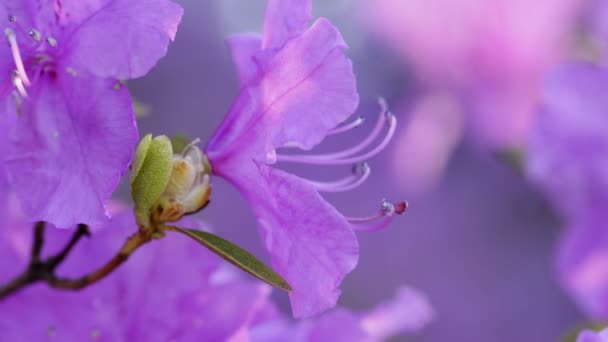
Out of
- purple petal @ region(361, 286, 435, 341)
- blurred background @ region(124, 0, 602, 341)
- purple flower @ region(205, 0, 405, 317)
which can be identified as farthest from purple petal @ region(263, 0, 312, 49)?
blurred background @ region(124, 0, 602, 341)

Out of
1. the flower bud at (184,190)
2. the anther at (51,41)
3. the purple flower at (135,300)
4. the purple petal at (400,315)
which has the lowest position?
the purple petal at (400,315)

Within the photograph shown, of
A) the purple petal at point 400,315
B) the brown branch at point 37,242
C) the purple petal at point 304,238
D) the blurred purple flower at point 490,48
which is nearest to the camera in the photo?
the purple petal at point 304,238

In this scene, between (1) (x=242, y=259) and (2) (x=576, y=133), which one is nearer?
(1) (x=242, y=259)

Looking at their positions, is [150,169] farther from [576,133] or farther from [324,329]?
[576,133]

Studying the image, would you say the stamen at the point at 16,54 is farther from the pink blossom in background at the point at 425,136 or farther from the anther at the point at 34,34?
the pink blossom in background at the point at 425,136

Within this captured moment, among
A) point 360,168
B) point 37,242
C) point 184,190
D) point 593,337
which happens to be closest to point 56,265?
point 37,242

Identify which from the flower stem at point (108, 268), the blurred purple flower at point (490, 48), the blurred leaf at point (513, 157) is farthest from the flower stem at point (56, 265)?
the blurred purple flower at point (490, 48)
